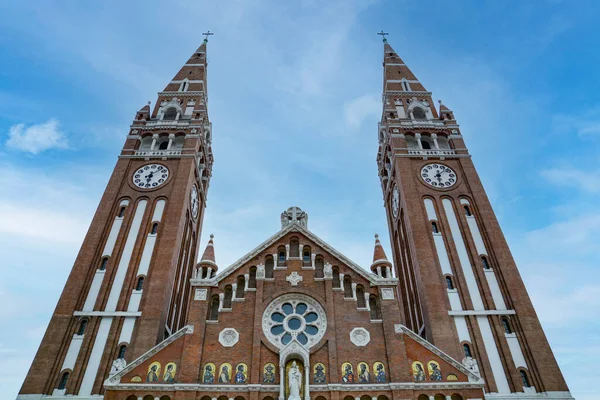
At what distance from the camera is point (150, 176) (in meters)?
42.0

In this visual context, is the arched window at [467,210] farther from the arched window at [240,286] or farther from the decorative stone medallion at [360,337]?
the arched window at [240,286]

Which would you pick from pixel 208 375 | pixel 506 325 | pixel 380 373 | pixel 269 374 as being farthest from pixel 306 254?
pixel 506 325

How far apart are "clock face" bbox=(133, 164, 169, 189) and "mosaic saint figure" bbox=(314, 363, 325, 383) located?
74.0ft

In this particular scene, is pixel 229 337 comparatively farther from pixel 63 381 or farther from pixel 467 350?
pixel 467 350

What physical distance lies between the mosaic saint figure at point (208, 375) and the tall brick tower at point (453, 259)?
48.4 ft

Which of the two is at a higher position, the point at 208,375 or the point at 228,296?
the point at 228,296

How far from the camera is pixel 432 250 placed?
119 ft

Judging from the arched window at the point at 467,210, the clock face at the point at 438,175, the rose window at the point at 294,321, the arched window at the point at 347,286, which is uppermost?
the clock face at the point at 438,175

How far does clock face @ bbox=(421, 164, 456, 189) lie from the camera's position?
41344 millimetres

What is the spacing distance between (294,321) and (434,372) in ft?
29.1

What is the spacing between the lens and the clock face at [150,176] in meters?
41.2

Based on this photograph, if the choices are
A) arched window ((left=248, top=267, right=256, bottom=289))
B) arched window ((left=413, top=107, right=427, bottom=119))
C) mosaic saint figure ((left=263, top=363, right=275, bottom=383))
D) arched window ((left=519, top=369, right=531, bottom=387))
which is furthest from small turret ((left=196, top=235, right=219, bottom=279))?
arched window ((left=413, top=107, right=427, bottom=119))

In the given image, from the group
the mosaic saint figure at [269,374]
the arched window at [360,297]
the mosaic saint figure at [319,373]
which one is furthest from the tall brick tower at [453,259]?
the mosaic saint figure at [269,374]

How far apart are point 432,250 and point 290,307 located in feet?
43.2
